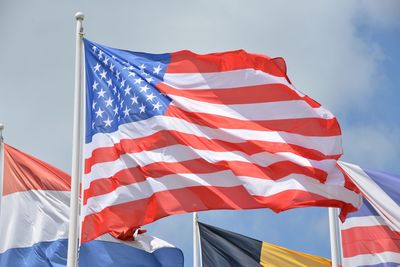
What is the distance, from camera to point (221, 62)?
13.2 meters

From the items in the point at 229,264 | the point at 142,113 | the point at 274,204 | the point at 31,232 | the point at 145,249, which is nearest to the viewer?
the point at 274,204

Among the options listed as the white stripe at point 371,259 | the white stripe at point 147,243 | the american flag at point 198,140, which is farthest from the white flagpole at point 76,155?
the white stripe at point 371,259

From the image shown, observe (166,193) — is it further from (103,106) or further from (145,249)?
(145,249)

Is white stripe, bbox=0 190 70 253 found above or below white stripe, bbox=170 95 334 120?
below

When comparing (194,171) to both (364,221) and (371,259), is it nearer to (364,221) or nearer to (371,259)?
(371,259)

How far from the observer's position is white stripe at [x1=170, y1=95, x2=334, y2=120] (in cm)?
1280

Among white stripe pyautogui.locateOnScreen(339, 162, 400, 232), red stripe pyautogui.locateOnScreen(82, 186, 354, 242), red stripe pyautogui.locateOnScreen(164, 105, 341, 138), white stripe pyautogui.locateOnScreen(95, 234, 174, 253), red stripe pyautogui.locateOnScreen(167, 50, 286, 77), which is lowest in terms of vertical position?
white stripe pyautogui.locateOnScreen(95, 234, 174, 253)

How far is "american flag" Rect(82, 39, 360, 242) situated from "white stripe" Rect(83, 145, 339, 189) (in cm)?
1

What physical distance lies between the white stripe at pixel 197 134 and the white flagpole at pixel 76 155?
25 centimetres

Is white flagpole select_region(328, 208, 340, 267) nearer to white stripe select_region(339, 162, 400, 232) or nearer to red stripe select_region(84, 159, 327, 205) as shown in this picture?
white stripe select_region(339, 162, 400, 232)

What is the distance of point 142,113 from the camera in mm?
12883

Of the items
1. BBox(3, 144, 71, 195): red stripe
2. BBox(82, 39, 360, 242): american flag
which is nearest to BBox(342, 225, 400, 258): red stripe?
BBox(82, 39, 360, 242): american flag

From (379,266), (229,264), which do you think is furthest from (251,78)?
(229,264)

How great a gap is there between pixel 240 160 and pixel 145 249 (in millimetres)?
4823
